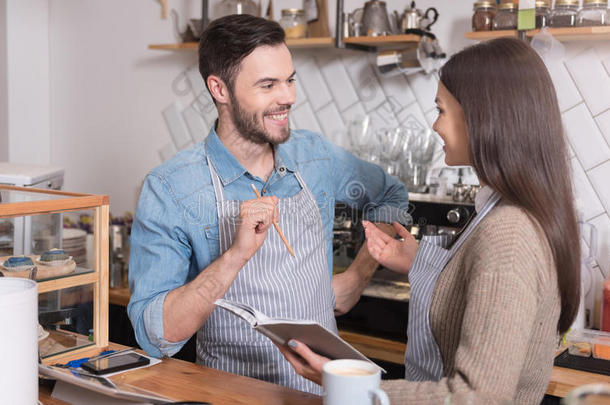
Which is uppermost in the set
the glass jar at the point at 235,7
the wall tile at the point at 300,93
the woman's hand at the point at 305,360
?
the glass jar at the point at 235,7

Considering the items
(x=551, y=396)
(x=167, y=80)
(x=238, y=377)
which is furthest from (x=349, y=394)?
(x=167, y=80)

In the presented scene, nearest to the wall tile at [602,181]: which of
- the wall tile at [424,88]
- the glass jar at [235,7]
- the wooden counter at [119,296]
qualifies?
the wall tile at [424,88]

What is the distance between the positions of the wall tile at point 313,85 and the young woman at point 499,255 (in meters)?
1.88

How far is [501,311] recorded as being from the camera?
1030 mm

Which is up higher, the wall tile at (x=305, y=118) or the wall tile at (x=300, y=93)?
the wall tile at (x=300, y=93)

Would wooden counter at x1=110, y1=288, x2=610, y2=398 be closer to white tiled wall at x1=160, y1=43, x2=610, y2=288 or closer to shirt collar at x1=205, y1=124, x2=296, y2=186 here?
white tiled wall at x1=160, y1=43, x2=610, y2=288

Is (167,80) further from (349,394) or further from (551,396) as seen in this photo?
(349,394)

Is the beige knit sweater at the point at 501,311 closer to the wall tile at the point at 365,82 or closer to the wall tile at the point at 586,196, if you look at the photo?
the wall tile at the point at 586,196

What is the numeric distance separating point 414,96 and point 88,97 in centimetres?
204

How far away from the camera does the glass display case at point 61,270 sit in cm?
143

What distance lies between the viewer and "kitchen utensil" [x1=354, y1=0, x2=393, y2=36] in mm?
2756

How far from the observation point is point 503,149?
3.79 ft

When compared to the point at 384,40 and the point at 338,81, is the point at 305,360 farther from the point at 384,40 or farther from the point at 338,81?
the point at 338,81

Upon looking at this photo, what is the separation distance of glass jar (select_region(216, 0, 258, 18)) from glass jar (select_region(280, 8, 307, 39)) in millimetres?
202
